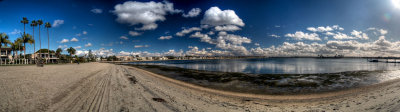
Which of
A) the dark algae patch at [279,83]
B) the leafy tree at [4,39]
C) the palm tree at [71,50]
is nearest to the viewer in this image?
the dark algae patch at [279,83]

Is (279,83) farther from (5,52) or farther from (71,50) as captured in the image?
(71,50)

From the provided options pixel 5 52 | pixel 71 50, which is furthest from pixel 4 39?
pixel 71 50

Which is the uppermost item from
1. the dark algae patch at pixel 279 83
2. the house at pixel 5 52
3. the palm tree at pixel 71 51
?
the palm tree at pixel 71 51

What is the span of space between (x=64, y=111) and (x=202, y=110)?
5481mm

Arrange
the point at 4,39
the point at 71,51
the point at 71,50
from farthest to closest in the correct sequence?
the point at 71,51 < the point at 71,50 < the point at 4,39

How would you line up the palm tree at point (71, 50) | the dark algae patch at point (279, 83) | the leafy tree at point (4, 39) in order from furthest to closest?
1. the palm tree at point (71, 50)
2. the leafy tree at point (4, 39)
3. the dark algae patch at point (279, 83)

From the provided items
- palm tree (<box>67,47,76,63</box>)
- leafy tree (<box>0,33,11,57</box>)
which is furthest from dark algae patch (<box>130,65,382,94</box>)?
palm tree (<box>67,47,76,63</box>)

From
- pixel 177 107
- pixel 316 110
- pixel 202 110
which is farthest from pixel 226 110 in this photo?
pixel 316 110

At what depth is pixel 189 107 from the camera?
22.6ft

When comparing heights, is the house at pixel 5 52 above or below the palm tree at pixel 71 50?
below

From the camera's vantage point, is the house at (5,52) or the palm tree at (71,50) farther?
the palm tree at (71,50)

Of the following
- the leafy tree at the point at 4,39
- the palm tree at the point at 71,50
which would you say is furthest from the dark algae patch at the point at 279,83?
the palm tree at the point at 71,50

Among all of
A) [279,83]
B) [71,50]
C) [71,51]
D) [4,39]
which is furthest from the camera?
[71,51]

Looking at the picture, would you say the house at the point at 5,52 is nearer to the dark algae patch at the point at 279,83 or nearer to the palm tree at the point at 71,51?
the palm tree at the point at 71,51
